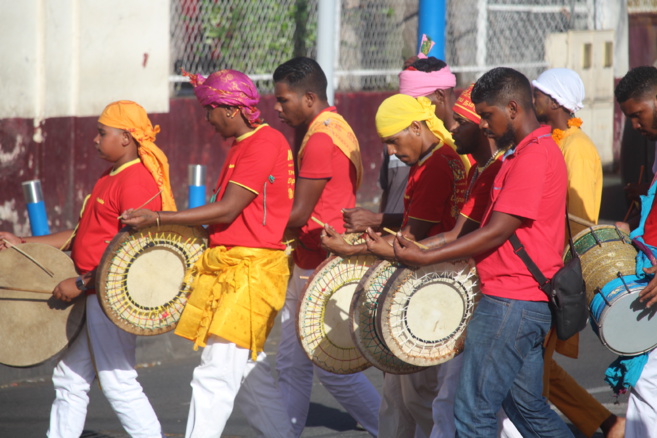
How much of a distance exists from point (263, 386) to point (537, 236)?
181 centimetres

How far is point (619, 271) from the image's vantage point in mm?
4395

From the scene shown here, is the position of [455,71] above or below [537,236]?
above

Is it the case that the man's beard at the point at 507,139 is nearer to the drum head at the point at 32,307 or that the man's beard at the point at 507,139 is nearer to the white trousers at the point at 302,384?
the white trousers at the point at 302,384

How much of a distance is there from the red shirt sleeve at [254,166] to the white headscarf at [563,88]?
1661mm

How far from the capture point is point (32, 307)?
517cm

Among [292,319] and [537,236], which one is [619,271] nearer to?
[537,236]

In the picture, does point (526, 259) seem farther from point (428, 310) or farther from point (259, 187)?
point (259, 187)

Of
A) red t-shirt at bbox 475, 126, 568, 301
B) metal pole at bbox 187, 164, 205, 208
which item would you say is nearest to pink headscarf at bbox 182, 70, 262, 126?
red t-shirt at bbox 475, 126, 568, 301

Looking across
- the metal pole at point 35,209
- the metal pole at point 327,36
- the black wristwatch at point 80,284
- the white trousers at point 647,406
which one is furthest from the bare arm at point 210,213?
the metal pole at point 327,36

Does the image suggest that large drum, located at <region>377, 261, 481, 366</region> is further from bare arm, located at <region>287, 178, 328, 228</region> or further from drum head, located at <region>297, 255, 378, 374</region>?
bare arm, located at <region>287, 178, 328, 228</region>

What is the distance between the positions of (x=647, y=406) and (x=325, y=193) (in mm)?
2032

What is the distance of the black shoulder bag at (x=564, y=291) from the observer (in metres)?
4.03

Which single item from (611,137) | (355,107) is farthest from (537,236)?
(611,137)

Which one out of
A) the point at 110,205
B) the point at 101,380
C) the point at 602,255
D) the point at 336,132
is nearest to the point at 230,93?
the point at 336,132
